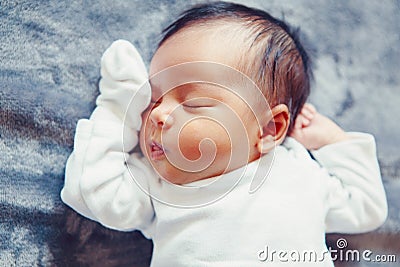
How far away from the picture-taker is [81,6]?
1.01 metres

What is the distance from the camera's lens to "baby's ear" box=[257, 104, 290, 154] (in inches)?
34.7

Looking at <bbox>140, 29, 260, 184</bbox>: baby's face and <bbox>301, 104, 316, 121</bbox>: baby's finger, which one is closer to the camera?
<bbox>140, 29, 260, 184</bbox>: baby's face

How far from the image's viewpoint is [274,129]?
0.90m

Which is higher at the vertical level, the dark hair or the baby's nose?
the dark hair

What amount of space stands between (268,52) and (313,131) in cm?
18

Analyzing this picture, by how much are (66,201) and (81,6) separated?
31 centimetres

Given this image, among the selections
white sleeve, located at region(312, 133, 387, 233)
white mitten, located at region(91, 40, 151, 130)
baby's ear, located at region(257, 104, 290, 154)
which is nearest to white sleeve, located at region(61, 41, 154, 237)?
white mitten, located at region(91, 40, 151, 130)

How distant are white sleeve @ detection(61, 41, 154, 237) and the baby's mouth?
1.1 inches

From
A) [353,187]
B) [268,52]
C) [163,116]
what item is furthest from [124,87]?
[353,187]

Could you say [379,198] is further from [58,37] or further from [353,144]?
[58,37]

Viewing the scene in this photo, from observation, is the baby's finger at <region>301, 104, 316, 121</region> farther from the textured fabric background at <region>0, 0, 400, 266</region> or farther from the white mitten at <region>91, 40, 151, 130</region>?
the white mitten at <region>91, 40, 151, 130</region>

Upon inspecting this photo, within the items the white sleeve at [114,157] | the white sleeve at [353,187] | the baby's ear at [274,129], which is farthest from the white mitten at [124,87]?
the white sleeve at [353,187]

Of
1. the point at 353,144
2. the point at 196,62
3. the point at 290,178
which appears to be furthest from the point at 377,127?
the point at 196,62

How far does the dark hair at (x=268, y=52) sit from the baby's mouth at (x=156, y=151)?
15 cm
